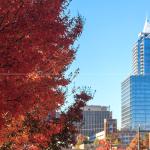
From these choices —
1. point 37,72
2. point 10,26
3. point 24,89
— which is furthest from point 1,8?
point 37,72

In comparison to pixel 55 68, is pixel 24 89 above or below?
below

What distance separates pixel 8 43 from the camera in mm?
16641

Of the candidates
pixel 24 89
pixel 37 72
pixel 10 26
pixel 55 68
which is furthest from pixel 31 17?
pixel 55 68

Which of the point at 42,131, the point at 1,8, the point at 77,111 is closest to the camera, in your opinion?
the point at 1,8

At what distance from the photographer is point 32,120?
28438mm

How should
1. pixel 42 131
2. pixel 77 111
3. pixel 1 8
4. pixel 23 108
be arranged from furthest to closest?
pixel 77 111 → pixel 42 131 → pixel 23 108 → pixel 1 8

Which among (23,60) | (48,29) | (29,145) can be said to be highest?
(48,29)

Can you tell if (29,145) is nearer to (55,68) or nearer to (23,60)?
(55,68)

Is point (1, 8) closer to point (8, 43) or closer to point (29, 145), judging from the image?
point (8, 43)

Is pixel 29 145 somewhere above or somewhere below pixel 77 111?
below

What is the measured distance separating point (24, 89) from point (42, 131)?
10.2m

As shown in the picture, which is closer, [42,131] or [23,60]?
[23,60]

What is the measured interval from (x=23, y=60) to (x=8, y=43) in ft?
2.22

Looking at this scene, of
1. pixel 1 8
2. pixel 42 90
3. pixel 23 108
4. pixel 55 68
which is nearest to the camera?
pixel 1 8
